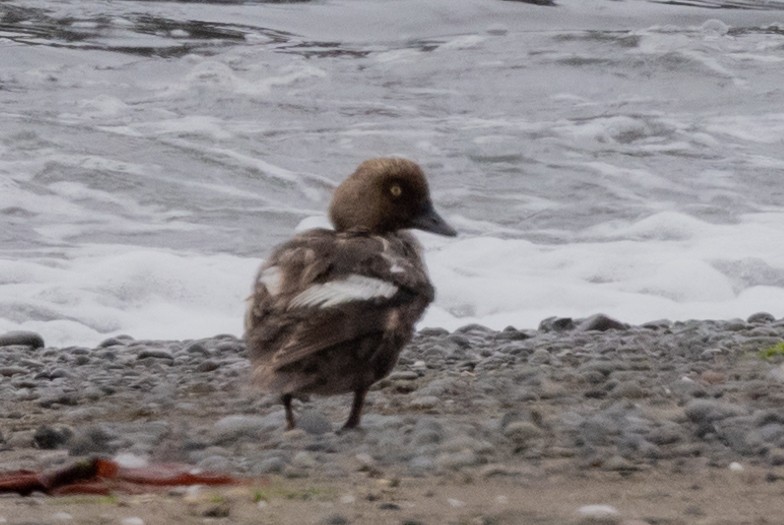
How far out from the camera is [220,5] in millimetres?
20094

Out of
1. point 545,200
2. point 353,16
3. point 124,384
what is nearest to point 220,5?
point 353,16

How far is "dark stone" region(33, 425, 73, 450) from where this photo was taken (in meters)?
4.61

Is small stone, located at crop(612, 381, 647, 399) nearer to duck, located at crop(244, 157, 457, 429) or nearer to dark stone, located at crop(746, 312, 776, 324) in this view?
duck, located at crop(244, 157, 457, 429)

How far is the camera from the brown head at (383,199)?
18.6 ft

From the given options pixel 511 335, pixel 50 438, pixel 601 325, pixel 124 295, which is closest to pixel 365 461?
pixel 50 438

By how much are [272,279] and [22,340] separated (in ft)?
9.48

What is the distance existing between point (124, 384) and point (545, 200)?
22.3ft

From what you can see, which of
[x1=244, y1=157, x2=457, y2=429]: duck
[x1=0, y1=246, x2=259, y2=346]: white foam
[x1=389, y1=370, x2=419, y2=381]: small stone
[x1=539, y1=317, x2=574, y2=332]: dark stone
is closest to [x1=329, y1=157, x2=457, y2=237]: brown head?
[x1=244, y1=157, x2=457, y2=429]: duck

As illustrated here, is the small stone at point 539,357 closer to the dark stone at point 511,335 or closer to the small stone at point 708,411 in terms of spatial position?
the dark stone at point 511,335

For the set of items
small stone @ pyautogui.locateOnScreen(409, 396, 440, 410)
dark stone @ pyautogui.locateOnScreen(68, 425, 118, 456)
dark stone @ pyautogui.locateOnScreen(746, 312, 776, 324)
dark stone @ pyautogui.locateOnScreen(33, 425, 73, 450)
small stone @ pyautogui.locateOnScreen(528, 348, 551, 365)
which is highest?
dark stone @ pyautogui.locateOnScreen(68, 425, 118, 456)

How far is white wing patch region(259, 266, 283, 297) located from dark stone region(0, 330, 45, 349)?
274 cm

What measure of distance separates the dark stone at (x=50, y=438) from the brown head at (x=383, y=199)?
143 centimetres

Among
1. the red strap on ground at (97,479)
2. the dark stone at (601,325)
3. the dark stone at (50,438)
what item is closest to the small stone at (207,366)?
the dark stone at (50,438)

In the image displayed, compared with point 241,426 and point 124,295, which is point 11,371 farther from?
point 124,295
